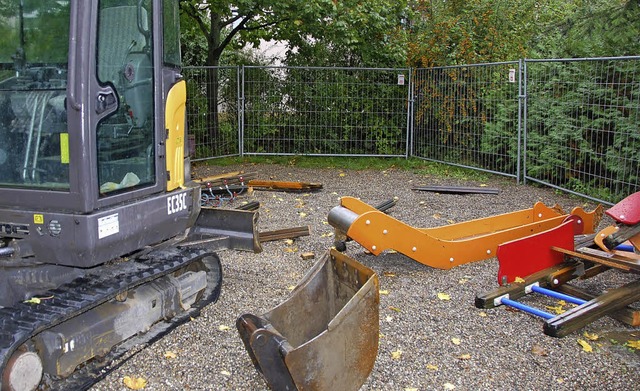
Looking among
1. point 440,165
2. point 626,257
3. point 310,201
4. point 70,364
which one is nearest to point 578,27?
point 440,165

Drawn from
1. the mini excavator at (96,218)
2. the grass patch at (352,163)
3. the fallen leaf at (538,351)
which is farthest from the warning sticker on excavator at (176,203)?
the grass patch at (352,163)

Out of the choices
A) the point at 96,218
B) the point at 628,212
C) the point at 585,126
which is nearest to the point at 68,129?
the point at 96,218

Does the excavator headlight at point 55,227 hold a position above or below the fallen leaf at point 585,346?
above

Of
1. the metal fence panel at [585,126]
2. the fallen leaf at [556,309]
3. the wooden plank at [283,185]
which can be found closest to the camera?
the fallen leaf at [556,309]

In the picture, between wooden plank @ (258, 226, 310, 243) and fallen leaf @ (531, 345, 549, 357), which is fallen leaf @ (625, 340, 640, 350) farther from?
wooden plank @ (258, 226, 310, 243)

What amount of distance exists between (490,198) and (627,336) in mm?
5127

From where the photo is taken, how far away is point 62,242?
382cm

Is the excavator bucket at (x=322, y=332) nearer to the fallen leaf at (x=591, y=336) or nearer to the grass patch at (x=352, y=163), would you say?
the fallen leaf at (x=591, y=336)

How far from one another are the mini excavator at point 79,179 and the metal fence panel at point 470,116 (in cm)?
769

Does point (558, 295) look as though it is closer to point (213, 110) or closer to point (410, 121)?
point (410, 121)

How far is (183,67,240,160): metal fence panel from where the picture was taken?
1277cm

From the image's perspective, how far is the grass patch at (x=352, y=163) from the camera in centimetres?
1245

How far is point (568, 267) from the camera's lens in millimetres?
5293

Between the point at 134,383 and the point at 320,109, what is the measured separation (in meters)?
10.0
